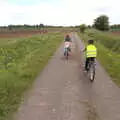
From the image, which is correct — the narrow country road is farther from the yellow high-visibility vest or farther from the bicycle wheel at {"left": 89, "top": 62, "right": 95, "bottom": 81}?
the yellow high-visibility vest

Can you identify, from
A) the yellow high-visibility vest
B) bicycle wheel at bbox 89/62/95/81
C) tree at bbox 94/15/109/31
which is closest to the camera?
bicycle wheel at bbox 89/62/95/81

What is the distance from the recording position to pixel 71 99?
10219 mm

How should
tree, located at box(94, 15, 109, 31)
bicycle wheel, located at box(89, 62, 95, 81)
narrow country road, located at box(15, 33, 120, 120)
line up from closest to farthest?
1. narrow country road, located at box(15, 33, 120, 120)
2. bicycle wheel, located at box(89, 62, 95, 81)
3. tree, located at box(94, 15, 109, 31)

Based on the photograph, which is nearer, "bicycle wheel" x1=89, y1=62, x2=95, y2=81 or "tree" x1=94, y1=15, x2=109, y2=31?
"bicycle wheel" x1=89, y1=62, x2=95, y2=81

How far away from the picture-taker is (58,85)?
12.5 meters

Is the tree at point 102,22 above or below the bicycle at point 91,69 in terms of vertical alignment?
below

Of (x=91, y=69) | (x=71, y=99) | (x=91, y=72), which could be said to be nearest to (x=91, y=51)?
(x=91, y=69)

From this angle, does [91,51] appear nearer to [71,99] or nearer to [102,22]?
[71,99]

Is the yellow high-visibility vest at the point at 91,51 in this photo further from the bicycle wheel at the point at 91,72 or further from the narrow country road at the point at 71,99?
the narrow country road at the point at 71,99

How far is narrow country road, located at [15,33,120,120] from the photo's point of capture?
847cm

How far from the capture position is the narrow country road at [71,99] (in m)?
8.47

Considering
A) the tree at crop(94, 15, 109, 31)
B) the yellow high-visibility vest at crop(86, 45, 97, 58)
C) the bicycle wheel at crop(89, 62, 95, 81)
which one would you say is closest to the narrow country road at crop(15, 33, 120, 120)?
the bicycle wheel at crop(89, 62, 95, 81)

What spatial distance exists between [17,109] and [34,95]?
179cm

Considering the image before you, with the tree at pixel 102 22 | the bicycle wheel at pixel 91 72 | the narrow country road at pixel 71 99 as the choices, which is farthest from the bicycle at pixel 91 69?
the tree at pixel 102 22
